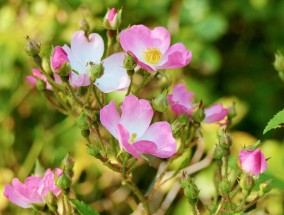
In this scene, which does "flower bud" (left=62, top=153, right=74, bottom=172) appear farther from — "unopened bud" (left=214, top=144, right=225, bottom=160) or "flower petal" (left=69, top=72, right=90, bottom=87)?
"unopened bud" (left=214, top=144, right=225, bottom=160)

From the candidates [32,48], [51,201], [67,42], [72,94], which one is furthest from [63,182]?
[67,42]

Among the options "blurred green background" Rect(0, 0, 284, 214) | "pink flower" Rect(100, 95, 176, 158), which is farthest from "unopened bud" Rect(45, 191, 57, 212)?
"blurred green background" Rect(0, 0, 284, 214)

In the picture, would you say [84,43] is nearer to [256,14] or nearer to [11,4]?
[11,4]

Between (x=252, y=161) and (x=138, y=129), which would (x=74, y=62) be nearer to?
(x=138, y=129)

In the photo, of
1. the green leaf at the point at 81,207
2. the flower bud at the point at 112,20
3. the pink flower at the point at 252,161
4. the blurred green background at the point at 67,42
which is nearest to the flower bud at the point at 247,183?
the pink flower at the point at 252,161

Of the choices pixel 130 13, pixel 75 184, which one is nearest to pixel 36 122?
pixel 75 184

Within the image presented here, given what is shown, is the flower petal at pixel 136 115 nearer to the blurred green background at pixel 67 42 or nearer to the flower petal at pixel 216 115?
the flower petal at pixel 216 115
